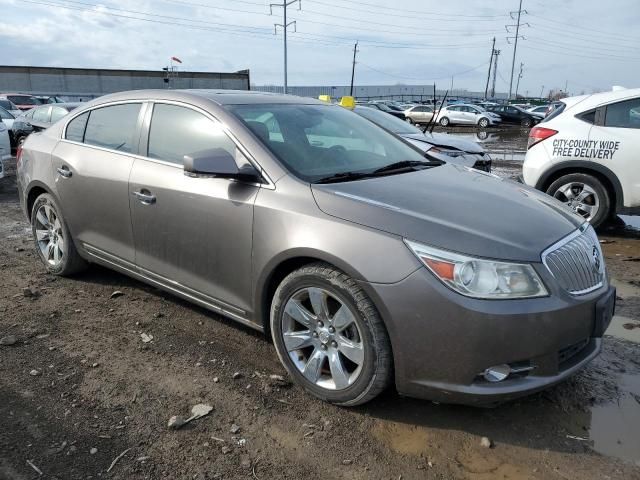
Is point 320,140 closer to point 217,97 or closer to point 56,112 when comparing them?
point 217,97

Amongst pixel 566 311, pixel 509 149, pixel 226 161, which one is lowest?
pixel 509 149

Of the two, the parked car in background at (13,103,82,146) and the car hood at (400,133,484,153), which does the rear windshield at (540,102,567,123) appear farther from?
the parked car in background at (13,103,82,146)

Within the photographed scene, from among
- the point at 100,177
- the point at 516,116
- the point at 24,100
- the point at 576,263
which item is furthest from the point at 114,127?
Result: the point at 516,116

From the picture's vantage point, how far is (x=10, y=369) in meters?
3.28

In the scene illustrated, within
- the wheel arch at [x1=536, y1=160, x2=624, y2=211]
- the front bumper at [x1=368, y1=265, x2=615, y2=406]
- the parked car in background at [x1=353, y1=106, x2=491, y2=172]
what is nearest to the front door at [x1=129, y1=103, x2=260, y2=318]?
the front bumper at [x1=368, y1=265, x2=615, y2=406]

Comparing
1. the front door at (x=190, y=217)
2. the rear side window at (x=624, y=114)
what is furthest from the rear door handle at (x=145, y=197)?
the rear side window at (x=624, y=114)

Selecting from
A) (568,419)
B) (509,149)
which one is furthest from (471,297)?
(509,149)

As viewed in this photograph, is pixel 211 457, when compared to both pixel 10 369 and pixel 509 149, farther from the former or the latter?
pixel 509 149

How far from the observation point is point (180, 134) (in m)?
3.59

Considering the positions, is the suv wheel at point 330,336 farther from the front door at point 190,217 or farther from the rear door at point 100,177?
the rear door at point 100,177

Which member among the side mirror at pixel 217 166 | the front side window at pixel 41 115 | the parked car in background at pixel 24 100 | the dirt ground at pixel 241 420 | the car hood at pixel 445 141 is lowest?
the dirt ground at pixel 241 420

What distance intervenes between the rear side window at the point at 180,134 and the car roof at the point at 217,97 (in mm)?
99

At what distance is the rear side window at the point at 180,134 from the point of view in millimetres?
3381

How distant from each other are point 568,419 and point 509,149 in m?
16.7
